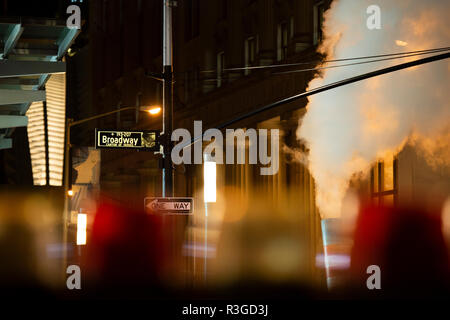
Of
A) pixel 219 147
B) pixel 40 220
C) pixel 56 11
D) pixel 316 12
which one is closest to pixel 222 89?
pixel 219 147

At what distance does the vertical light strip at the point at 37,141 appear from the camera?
4122cm

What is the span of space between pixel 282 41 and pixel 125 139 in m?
10.7

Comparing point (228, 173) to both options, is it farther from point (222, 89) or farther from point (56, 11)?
point (56, 11)

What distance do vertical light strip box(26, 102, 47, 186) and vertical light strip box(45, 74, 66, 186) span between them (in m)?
0.50

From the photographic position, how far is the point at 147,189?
1624 inches

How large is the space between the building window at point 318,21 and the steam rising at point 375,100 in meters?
1.11

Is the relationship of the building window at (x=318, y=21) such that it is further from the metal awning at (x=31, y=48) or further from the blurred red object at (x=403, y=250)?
the metal awning at (x=31, y=48)

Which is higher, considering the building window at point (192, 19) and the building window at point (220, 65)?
the building window at point (192, 19)

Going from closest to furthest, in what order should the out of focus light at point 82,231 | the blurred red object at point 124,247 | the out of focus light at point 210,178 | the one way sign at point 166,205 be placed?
the one way sign at point 166,205
the out of focus light at point 210,178
the out of focus light at point 82,231
the blurred red object at point 124,247

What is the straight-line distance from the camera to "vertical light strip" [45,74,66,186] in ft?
139

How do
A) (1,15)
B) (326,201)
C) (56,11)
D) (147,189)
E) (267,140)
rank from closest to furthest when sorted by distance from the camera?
(1,15) < (56,11) < (326,201) < (267,140) < (147,189)

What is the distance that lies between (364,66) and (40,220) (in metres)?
12.0

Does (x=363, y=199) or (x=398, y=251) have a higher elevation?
(x=363, y=199)

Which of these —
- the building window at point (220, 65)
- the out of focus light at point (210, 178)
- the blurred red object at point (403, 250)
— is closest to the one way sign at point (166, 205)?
the blurred red object at point (403, 250)
